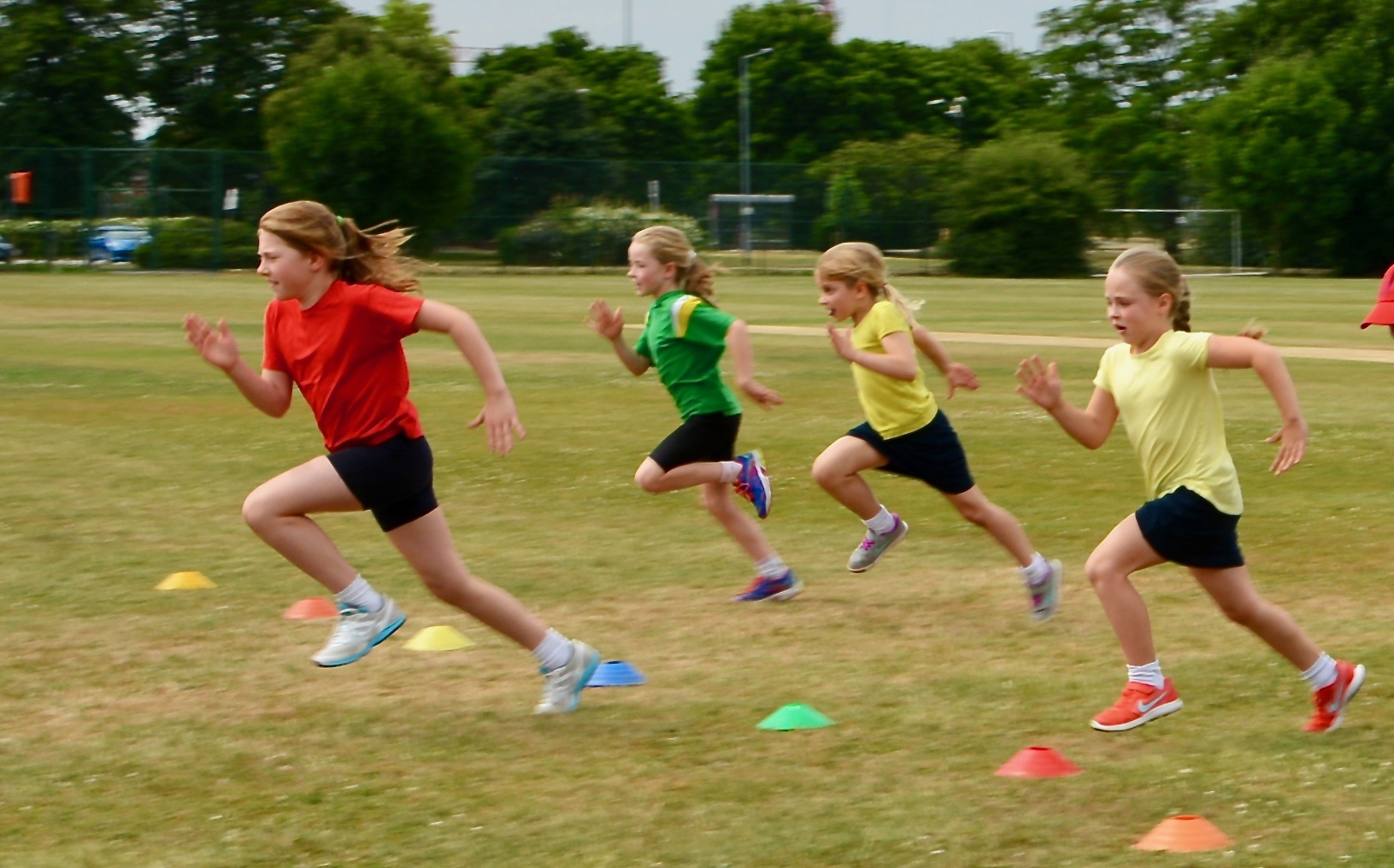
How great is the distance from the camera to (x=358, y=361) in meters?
5.51

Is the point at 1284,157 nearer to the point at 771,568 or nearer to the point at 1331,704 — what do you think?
the point at 771,568

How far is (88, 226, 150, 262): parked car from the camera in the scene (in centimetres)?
4491

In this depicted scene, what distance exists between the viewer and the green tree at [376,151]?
159 feet

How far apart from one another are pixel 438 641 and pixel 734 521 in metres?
1.56

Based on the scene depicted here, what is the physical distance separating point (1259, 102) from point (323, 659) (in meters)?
48.2

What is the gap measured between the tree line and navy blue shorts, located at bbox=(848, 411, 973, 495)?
133ft

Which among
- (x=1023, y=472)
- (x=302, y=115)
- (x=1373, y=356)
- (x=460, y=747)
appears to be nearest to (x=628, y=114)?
(x=302, y=115)

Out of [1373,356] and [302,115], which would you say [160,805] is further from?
[302,115]

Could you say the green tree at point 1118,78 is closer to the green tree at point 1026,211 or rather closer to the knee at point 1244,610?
the green tree at point 1026,211

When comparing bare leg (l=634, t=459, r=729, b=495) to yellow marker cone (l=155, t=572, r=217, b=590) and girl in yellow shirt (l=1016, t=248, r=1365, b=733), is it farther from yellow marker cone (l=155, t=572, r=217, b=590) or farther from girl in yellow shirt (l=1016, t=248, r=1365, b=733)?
girl in yellow shirt (l=1016, t=248, r=1365, b=733)

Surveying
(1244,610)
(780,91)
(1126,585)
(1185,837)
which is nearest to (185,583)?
(1126,585)

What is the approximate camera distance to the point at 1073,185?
47.1 metres

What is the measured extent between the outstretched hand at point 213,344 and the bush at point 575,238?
4433cm

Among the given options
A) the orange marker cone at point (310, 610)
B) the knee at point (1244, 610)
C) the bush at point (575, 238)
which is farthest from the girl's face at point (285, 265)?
the bush at point (575, 238)
